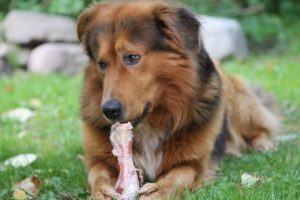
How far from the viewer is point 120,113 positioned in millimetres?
3623

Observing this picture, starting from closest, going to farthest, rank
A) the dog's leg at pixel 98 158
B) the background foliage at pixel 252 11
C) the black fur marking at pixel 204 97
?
1. the dog's leg at pixel 98 158
2. the black fur marking at pixel 204 97
3. the background foliage at pixel 252 11

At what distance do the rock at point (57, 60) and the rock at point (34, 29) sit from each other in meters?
0.36

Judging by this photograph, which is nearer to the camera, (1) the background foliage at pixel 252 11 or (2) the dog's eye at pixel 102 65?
(2) the dog's eye at pixel 102 65

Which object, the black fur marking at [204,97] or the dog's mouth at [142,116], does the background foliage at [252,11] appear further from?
the dog's mouth at [142,116]

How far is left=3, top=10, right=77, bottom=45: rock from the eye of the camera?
10141 millimetres

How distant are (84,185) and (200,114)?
99 cm

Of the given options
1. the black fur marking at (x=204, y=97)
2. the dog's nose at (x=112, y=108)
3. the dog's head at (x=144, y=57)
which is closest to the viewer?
the dog's nose at (x=112, y=108)

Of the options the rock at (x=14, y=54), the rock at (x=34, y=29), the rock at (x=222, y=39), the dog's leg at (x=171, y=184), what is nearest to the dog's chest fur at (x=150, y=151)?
the dog's leg at (x=171, y=184)

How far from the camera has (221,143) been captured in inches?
188

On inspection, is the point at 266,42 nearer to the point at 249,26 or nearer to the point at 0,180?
the point at 249,26

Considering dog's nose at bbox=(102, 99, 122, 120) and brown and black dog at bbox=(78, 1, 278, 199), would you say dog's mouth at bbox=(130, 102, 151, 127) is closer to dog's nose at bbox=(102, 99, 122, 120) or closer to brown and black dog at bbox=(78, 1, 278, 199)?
brown and black dog at bbox=(78, 1, 278, 199)

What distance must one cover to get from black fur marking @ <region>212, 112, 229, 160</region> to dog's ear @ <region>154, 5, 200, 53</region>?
38.1 inches

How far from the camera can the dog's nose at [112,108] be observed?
3582 millimetres

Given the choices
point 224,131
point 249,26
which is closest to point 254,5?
point 249,26
